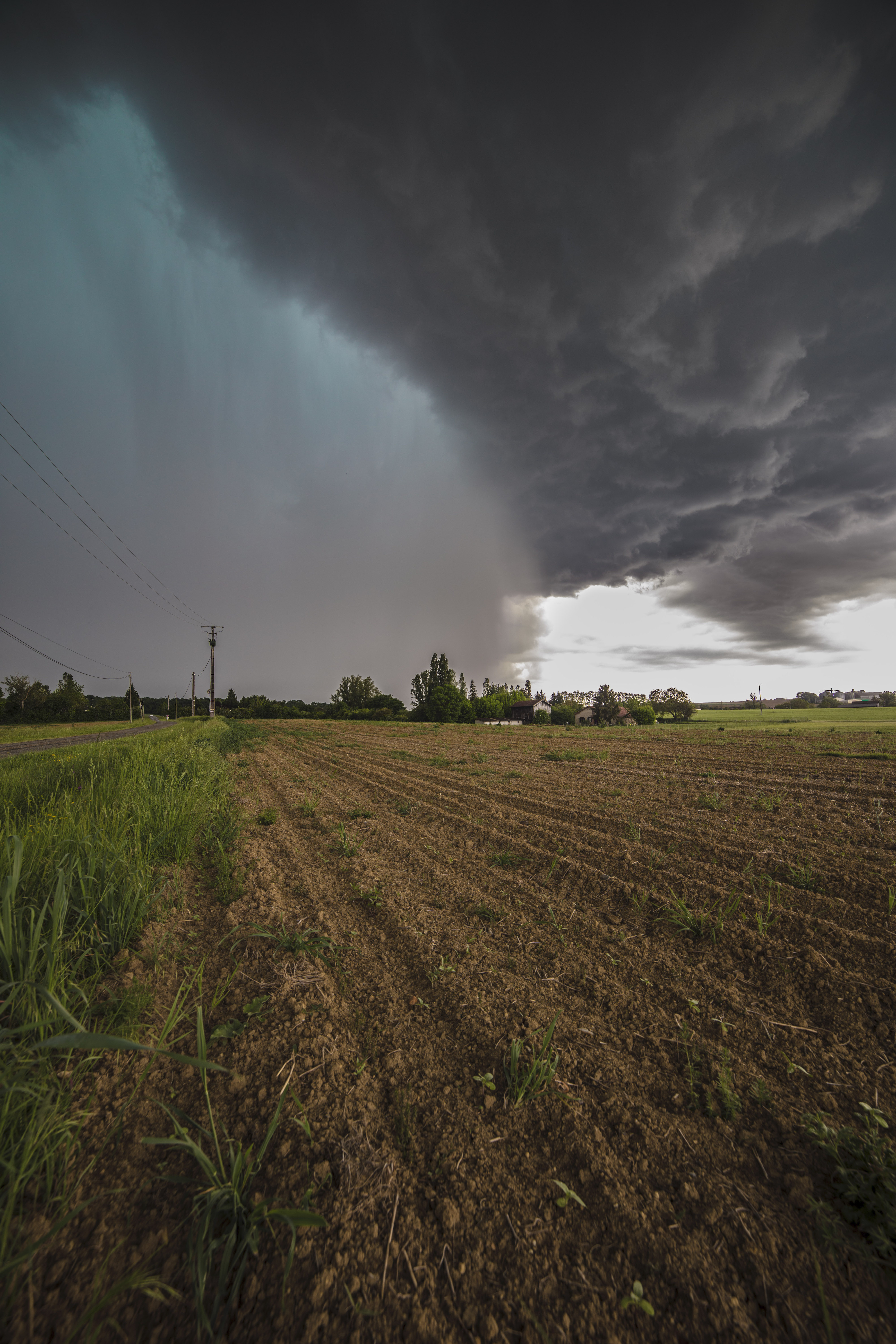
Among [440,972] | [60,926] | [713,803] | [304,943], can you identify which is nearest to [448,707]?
[713,803]

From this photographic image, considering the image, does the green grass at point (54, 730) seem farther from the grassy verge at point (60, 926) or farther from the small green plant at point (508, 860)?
the small green plant at point (508, 860)

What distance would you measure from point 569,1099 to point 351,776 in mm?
11016

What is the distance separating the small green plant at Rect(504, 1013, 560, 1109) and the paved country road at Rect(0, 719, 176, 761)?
56.7 ft

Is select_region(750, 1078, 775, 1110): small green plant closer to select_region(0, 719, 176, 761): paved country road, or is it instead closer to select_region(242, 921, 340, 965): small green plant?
select_region(242, 921, 340, 965): small green plant

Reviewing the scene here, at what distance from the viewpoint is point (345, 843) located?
21.3ft

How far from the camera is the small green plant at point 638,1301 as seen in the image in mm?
1584

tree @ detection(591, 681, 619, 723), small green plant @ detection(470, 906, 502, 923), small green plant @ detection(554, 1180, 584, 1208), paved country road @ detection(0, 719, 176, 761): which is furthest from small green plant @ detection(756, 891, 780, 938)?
tree @ detection(591, 681, 619, 723)

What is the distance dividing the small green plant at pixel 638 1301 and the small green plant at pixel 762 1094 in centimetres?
120

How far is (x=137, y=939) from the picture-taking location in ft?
12.2

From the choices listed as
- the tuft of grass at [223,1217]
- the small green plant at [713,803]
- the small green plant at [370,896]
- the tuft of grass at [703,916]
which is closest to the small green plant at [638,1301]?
the tuft of grass at [223,1217]

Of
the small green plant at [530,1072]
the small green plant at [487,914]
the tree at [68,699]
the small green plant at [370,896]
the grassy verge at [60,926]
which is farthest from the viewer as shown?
the tree at [68,699]

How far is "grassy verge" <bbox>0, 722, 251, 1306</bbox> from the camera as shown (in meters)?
1.91

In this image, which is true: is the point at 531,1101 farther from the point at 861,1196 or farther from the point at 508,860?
the point at 508,860

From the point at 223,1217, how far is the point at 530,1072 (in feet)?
4.85
